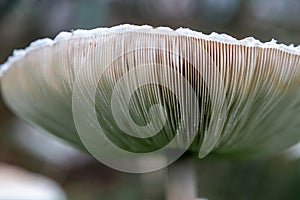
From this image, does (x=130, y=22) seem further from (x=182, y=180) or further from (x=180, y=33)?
(x=180, y=33)

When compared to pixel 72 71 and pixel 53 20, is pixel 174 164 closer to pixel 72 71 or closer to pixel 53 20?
pixel 72 71

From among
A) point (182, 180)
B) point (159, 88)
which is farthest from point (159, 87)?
point (182, 180)

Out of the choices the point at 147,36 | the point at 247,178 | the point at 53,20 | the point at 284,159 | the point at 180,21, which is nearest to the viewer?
the point at 147,36

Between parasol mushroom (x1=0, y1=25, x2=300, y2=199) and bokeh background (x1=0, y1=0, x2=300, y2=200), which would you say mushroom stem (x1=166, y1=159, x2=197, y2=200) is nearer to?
parasol mushroom (x1=0, y1=25, x2=300, y2=199)

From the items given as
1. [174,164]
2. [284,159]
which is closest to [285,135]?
[174,164]

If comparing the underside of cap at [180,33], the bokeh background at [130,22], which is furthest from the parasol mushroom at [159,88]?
the bokeh background at [130,22]

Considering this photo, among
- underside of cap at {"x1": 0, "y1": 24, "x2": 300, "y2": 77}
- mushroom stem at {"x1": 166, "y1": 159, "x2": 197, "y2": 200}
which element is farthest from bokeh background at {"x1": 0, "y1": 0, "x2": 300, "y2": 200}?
underside of cap at {"x1": 0, "y1": 24, "x2": 300, "y2": 77}

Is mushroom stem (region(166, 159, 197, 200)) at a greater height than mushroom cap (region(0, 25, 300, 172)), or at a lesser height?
lesser
